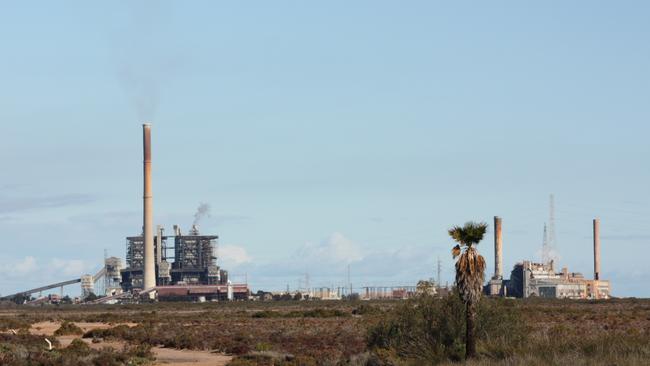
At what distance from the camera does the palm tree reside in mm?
35250

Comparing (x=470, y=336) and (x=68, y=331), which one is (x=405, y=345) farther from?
(x=68, y=331)

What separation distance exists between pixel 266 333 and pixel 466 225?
110 feet

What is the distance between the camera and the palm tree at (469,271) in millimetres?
35250

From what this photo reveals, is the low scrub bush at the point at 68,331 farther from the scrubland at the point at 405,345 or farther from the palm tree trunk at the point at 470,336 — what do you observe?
the palm tree trunk at the point at 470,336

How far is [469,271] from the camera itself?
35.3 metres

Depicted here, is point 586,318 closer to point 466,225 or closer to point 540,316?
point 540,316

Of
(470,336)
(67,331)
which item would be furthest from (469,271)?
(67,331)

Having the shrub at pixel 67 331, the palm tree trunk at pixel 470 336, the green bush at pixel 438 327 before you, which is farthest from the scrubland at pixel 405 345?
the shrub at pixel 67 331

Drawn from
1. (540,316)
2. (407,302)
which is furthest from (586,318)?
(407,302)

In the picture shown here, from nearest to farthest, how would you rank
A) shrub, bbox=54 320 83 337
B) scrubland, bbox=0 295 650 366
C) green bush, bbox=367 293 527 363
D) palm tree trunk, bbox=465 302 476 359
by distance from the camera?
scrubland, bbox=0 295 650 366 < palm tree trunk, bbox=465 302 476 359 < green bush, bbox=367 293 527 363 < shrub, bbox=54 320 83 337

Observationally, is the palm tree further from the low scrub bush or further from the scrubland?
the low scrub bush

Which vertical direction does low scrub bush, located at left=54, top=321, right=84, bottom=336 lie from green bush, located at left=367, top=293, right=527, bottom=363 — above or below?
below

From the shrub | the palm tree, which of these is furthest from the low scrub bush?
the palm tree

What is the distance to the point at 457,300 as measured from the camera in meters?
41.0
